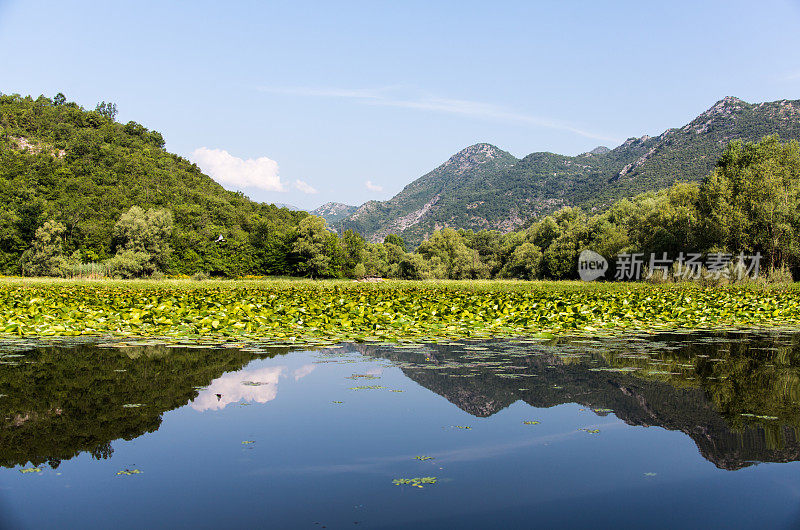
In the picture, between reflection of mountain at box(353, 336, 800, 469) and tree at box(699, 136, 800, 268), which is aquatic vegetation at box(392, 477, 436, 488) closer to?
reflection of mountain at box(353, 336, 800, 469)

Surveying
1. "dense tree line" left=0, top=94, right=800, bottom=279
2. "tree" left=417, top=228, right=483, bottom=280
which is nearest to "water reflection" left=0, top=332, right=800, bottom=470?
"dense tree line" left=0, top=94, right=800, bottom=279

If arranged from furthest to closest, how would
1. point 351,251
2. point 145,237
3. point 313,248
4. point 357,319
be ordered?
point 351,251 < point 313,248 < point 145,237 < point 357,319

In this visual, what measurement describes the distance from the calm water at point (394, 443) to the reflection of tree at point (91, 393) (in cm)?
3

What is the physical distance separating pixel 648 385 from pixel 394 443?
4021mm

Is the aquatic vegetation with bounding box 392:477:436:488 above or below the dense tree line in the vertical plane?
below

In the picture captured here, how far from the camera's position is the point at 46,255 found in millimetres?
59219

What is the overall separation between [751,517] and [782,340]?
1063cm

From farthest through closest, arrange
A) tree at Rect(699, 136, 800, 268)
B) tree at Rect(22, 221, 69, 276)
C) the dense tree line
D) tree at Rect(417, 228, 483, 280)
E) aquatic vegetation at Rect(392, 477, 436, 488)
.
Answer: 1. tree at Rect(417, 228, 483, 280)
2. tree at Rect(22, 221, 69, 276)
3. the dense tree line
4. tree at Rect(699, 136, 800, 268)
5. aquatic vegetation at Rect(392, 477, 436, 488)

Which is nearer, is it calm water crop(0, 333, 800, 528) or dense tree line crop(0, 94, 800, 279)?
calm water crop(0, 333, 800, 528)

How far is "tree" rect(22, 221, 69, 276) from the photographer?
5872cm

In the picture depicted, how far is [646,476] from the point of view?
13.4 feet

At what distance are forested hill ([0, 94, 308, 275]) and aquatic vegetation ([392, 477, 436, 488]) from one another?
68.4 m

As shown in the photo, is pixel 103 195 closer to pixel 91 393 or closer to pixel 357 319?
pixel 357 319

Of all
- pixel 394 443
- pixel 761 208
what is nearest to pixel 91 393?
pixel 394 443
